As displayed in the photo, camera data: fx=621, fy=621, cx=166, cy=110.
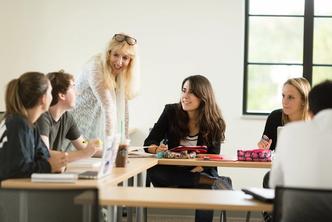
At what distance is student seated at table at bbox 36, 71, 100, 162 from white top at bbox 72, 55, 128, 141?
33cm

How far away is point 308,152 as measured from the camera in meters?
2.43

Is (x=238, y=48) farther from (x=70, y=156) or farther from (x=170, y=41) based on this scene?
(x=70, y=156)

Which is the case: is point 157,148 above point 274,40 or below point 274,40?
below

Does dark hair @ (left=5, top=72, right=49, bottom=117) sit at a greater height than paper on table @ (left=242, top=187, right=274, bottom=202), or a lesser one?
greater

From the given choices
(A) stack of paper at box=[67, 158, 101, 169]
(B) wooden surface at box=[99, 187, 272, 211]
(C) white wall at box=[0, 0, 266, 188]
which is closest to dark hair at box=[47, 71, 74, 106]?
(A) stack of paper at box=[67, 158, 101, 169]

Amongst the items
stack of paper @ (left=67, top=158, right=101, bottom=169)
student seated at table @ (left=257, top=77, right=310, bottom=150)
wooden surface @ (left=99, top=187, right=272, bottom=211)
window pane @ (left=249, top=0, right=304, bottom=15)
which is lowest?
wooden surface @ (left=99, top=187, right=272, bottom=211)

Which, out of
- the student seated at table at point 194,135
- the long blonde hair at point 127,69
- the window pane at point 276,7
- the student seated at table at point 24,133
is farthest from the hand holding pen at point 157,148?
the window pane at point 276,7

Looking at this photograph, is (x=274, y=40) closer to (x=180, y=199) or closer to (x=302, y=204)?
(x=180, y=199)

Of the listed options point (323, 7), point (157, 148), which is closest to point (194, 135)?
point (157, 148)

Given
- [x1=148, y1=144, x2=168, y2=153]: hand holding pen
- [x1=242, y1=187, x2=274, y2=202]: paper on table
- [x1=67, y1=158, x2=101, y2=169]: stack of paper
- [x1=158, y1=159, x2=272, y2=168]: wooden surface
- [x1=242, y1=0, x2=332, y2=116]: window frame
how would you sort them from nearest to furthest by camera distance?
[x1=242, y1=187, x2=274, y2=202]: paper on table, [x1=67, y1=158, x2=101, y2=169]: stack of paper, [x1=158, y1=159, x2=272, y2=168]: wooden surface, [x1=148, y1=144, x2=168, y2=153]: hand holding pen, [x1=242, y1=0, x2=332, y2=116]: window frame

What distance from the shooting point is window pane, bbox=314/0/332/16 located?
20.6ft

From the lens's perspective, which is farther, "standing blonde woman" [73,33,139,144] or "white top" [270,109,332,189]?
"standing blonde woman" [73,33,139,144]

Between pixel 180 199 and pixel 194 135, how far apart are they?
1947 mm

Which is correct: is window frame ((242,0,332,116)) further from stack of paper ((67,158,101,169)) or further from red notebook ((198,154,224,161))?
stack of paper ((67,158,101,169))
